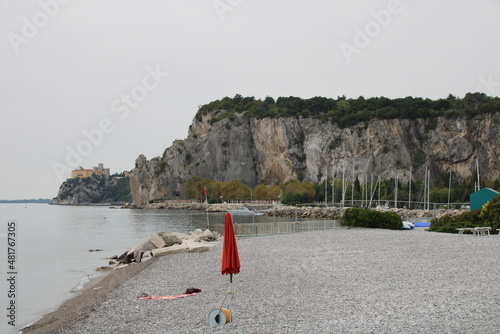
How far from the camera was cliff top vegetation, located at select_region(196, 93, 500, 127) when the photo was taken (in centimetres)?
15388

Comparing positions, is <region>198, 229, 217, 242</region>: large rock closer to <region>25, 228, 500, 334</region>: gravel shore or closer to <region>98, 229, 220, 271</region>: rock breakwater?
<region>98, 229, 220, 271</region>: rock breakwater

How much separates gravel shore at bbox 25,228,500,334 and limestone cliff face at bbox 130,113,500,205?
117m

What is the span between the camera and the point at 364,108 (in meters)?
172

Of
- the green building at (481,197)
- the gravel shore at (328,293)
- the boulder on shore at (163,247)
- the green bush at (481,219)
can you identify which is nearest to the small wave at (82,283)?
the gravel shore at (328,293)

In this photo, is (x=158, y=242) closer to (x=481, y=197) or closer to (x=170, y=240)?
(x=170, y=240)

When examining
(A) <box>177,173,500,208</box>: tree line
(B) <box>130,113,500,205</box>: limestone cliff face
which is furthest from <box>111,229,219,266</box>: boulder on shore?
(B) <box>130,113,500,205</box>: limestone cliff face

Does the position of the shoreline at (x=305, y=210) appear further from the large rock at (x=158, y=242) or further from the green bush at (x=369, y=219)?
the large rock at (x=158, y=242)

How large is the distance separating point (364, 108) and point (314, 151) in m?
23.9

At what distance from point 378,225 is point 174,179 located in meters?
148

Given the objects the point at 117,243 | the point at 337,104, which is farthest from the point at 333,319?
the point at 337,104

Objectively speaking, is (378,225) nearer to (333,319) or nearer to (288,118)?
(333,319)

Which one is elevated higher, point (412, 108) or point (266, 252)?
point (412, 108)

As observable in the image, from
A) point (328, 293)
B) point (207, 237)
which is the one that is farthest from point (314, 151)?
point (328, 293)

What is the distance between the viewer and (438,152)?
150250mm
